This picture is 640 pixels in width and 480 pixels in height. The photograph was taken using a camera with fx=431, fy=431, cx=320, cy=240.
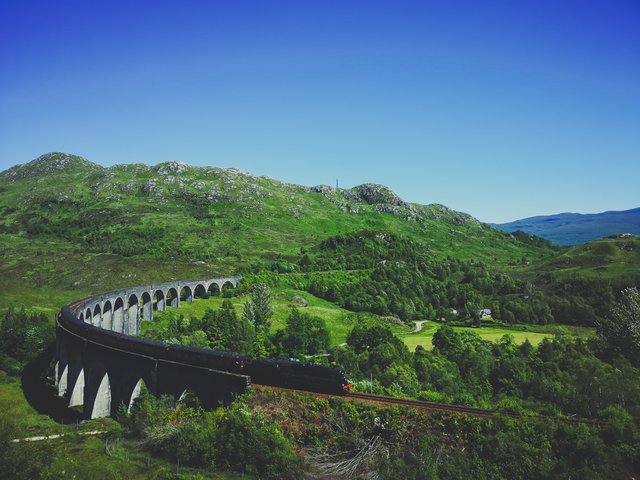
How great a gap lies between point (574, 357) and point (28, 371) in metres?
75.7

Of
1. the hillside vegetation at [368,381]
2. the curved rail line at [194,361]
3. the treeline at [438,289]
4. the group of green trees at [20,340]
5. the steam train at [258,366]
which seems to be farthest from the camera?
the treeline at [438,289]

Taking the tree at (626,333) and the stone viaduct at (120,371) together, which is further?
the tree at (626,333)

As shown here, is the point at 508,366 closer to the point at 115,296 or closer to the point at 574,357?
the point at 574,357

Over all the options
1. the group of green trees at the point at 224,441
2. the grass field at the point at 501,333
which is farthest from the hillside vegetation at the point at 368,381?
the grass field at the point at 501,333

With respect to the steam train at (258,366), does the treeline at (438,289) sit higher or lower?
lower

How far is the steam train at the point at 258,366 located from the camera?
35719 mm

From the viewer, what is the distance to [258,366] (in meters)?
38.9

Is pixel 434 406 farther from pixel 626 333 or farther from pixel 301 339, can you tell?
pixel 626 333

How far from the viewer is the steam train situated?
3572cm

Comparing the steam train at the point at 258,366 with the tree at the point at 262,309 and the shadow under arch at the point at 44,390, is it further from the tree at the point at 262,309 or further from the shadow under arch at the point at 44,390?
the tree at the point at 262,309

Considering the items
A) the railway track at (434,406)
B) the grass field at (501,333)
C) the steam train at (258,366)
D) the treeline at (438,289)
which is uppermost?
the steam train at (258,366)

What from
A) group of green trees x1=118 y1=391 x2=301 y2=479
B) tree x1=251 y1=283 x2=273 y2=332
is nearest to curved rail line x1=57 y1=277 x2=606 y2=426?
group of green trees x1=118 y1=391 x2=301 y2=479

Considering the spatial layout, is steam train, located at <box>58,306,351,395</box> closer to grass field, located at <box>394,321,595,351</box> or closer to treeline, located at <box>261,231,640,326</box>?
grass field, located at <box>394,321,595,351</box>

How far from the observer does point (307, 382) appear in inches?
1449
